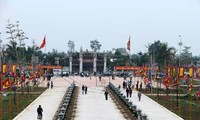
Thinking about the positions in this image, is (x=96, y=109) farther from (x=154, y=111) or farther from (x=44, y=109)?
(x=154, y=111)

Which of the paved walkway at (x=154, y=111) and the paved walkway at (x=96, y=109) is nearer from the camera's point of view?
the paved walkway at (x=96, y=109)

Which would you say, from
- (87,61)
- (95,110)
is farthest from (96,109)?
(87,61)

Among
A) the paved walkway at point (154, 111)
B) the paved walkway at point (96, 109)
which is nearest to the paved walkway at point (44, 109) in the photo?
the paved walkway at point (96, 109)

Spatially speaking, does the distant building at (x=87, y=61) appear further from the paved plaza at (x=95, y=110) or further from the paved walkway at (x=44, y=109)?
the paved plaza at (x=95, y=110)

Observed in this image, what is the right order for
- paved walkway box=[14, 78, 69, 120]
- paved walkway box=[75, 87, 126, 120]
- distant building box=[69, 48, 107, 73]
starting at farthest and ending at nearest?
distant building box=[69, 48, 107, 73], paved walkway box=[75, 87, 126, 120], paved walkway box=[14, 78, 69, 120]

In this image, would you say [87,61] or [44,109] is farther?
[87,61]

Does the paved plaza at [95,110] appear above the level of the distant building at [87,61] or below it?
below

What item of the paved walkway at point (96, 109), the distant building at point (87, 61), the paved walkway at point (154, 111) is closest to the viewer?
the paved walkway at point (96, 109)

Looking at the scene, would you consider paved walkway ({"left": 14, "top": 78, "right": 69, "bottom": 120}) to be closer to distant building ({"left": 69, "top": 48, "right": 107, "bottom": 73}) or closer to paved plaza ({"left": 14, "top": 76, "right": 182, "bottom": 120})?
paved plaza ({"left": 14, "top": 76, "right": 182, "bottom": 120})

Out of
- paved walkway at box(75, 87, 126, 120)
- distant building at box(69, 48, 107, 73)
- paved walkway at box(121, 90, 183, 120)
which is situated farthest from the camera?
distant building at box(69, 48, 107, 73)

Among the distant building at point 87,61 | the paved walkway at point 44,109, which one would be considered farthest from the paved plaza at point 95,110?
the distant building at point 87,61

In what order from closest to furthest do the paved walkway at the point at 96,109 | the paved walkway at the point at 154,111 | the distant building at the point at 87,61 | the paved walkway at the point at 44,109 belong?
the paved walkway at the point at 44,109 < the paved walkway at the point at 96,109 < the paved walkway at the point at 154,111 < the distant building at the point at 87,61

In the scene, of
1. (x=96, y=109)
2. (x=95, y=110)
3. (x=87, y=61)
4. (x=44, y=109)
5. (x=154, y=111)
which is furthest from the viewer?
(x=87, y=61)

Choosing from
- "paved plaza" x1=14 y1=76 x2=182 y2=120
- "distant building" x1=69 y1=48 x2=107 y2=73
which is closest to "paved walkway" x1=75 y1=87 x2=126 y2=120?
"paved plaza" x1=14 y1=76 x2=182 y2=120
